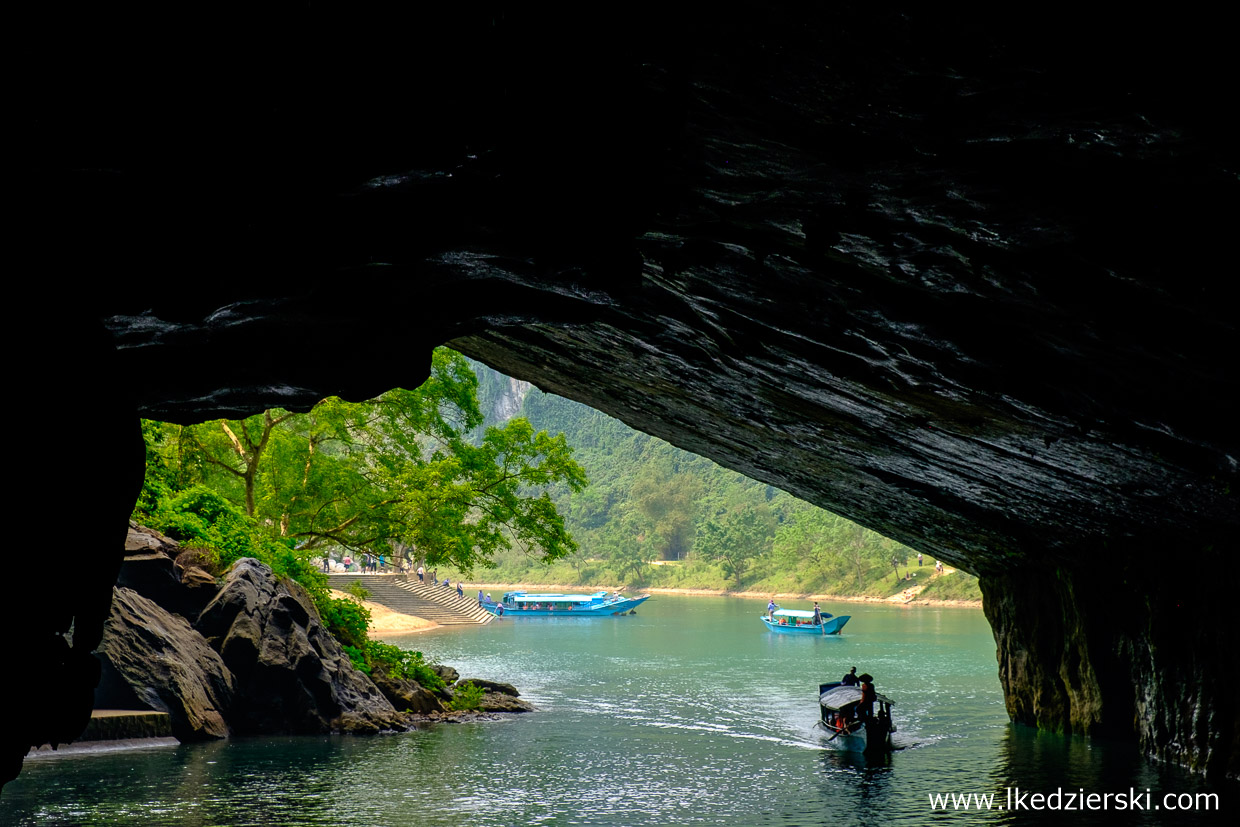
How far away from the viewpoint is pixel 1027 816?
14992 mm

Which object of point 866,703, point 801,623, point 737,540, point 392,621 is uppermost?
point 737,540

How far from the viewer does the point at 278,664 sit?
71.8ft

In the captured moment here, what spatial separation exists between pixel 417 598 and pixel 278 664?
4238 cm

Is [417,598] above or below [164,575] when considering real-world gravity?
below

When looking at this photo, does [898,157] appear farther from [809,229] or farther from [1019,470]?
[1019,470]

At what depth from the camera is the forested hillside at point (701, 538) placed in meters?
98.1

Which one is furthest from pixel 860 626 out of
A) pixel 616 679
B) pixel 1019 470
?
pixel 1019 470

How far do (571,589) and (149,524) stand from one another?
10113 centimetres

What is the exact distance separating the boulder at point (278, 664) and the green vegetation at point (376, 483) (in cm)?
278

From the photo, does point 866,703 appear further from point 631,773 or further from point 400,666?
point 400,666

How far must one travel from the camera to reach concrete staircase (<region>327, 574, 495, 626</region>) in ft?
198

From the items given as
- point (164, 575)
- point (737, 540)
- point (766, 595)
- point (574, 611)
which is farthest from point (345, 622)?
point (737, 540)

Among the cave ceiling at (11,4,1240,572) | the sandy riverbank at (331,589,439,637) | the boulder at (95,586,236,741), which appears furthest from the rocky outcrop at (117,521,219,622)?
the sandy riverbank at (331,589,439,637)

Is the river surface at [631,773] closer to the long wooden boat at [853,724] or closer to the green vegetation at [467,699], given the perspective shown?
the long wooden boat at [853,724]
